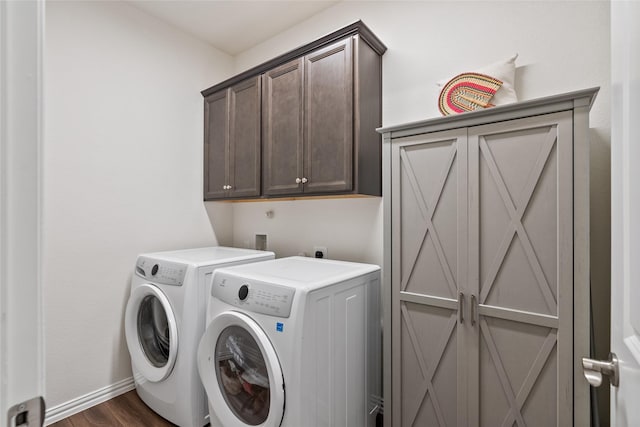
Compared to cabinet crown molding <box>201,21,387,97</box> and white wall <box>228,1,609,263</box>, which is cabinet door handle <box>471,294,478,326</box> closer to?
white wall <box>228,1,609,263</box>

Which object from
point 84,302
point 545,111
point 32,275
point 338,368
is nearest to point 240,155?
point 84,302

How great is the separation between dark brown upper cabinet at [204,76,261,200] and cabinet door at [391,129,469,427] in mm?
1188

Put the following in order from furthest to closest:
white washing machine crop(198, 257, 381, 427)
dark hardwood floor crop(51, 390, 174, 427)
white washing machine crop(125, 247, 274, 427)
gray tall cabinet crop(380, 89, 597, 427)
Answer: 1. dark hardwood floor crop(51, 390, 174, 427)
2. white washing machine crop(125, 247, 274, 427)
3. white washing machine crop(198, 257, 381, 427)
4. gray tall cabinet crop(380, 89, 597, 427)

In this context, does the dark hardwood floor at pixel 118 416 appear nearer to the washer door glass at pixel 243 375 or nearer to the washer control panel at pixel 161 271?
the washer door glass at pixel 243 375

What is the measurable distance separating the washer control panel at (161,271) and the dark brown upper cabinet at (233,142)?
0.73 m

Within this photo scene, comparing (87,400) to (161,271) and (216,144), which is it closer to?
(161,271)

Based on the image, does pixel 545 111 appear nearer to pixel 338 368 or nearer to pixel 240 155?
pixel 338 368

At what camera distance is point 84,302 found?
81.1 inches

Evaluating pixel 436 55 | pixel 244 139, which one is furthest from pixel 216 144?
pixel 436 55

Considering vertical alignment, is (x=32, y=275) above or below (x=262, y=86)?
below

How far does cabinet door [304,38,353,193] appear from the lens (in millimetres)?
1831

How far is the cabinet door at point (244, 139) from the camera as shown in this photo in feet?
7.53

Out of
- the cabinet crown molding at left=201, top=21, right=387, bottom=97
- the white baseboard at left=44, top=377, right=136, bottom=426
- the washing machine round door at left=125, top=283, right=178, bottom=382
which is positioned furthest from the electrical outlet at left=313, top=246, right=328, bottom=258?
the white baseboard at left=44, top=377, right=136, bottom=426

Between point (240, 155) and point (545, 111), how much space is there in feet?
6.32
